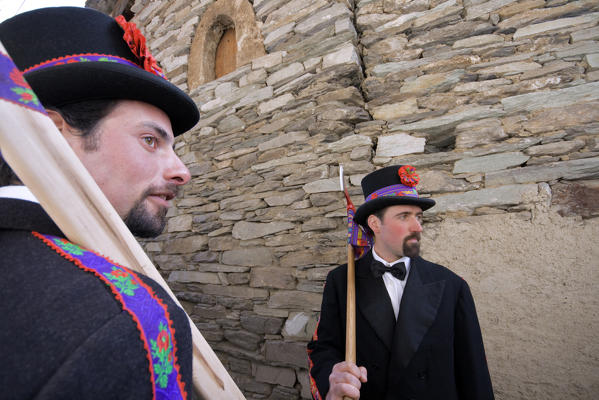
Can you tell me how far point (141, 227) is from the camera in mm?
731

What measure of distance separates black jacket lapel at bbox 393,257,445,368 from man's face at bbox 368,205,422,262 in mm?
171

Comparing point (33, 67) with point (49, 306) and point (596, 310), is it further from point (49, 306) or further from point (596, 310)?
point (596, 310)

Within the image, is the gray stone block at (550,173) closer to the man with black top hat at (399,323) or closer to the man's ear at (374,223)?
the man with black top hat at (399,323)

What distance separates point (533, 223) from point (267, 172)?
2.23 metres

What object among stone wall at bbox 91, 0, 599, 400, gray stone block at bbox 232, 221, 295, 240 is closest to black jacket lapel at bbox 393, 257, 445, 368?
stone wall at bbox 91, 0, 599, 400

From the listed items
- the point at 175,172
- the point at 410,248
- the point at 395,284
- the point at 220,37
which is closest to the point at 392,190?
the point at 410,248

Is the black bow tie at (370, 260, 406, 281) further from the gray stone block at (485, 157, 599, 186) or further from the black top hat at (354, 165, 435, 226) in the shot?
the gray stone block at (485, 157, 599, 186)

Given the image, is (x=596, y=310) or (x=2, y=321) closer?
(x=2, y=321)

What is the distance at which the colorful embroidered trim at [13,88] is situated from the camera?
1.29 ft

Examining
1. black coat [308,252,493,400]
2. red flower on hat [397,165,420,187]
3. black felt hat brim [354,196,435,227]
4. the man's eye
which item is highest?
red flower on hat [397,165,420,187]

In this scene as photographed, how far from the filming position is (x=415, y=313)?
63.8 inches

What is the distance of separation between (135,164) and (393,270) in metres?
1.63

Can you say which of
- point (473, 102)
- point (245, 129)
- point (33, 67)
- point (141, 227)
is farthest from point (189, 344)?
point (245, 129)

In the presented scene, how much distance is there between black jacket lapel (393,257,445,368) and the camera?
154 centimetres
